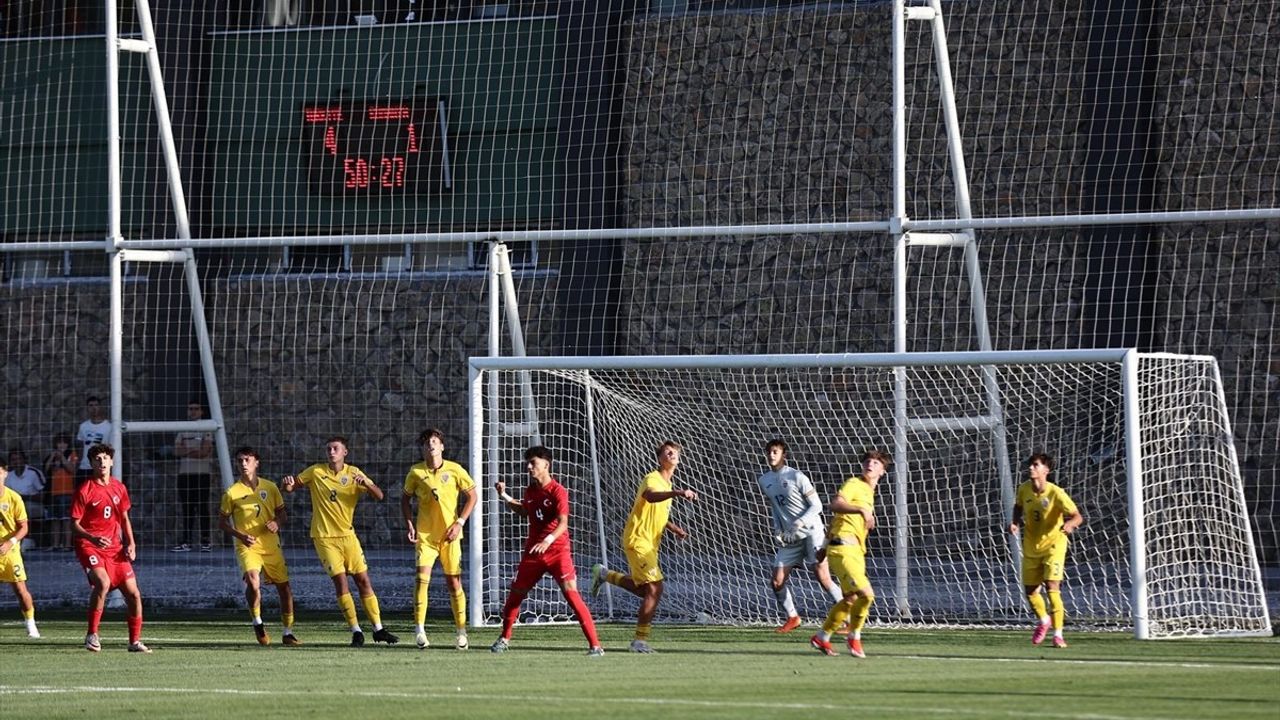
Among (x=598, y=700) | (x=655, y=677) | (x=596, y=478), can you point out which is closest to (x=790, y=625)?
(x=596, y=478)

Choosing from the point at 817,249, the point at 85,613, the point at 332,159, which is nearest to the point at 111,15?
the point at 332,159

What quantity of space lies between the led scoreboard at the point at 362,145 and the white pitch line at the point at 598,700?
34.9 feet

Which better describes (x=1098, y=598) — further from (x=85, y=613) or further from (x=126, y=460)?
(x=126, y=460)

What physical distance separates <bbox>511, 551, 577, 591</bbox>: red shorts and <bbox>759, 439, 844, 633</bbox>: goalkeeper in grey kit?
9.13ft

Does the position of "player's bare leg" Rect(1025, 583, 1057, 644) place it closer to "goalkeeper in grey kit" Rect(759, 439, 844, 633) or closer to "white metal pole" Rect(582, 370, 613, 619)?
"goalkeeper in grey kit" Rect(759, 439, 844, 633)

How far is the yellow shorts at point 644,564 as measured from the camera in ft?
51.1

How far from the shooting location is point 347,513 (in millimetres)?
16328

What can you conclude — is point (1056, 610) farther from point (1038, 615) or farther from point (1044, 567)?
point (1044, 567)

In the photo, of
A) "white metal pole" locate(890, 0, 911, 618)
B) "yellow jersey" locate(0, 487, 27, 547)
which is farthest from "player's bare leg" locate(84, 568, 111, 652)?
"white metal pole" locate(890, 0, 911, 618)

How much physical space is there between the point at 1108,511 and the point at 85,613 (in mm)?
10596

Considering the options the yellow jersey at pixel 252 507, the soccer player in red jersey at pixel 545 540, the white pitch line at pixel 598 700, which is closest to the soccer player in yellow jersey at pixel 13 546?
the yellow jersey at pixel 252 507

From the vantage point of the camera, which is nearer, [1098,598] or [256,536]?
[256,536]

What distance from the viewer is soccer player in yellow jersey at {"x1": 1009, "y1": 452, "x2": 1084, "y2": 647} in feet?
51.1

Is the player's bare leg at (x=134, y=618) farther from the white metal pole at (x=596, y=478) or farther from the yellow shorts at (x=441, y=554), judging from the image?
the white metal pole at (x=596, y=478)
